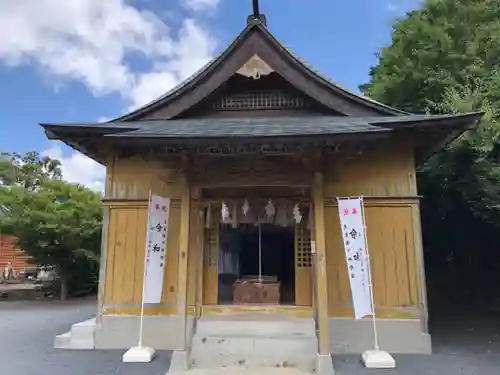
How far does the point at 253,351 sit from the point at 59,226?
10902 millimetres

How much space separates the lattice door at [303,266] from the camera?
719 cm

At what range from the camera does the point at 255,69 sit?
7.55m

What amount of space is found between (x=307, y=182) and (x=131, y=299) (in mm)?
3708

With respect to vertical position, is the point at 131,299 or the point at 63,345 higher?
the point at 131,299

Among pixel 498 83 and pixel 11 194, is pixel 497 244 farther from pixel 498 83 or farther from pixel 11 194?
pixel 11 194

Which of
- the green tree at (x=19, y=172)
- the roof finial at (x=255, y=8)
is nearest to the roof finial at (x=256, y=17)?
the roof finial at (x=255, y=8)

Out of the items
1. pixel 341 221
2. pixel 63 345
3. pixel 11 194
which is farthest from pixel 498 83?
pixel 11 194

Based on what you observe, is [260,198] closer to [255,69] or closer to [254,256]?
[255,69]

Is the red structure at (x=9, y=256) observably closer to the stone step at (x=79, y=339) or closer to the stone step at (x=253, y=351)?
the stone step at (x=79, y=339)

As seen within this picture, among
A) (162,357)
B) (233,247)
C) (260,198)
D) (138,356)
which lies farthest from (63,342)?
(260,198)

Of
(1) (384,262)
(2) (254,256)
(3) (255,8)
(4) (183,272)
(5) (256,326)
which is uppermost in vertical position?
(3) (255,8)

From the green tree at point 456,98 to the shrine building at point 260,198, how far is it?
1.12m

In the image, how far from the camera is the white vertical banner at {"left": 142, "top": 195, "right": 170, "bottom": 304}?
266 inches

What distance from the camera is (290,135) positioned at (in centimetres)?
581
